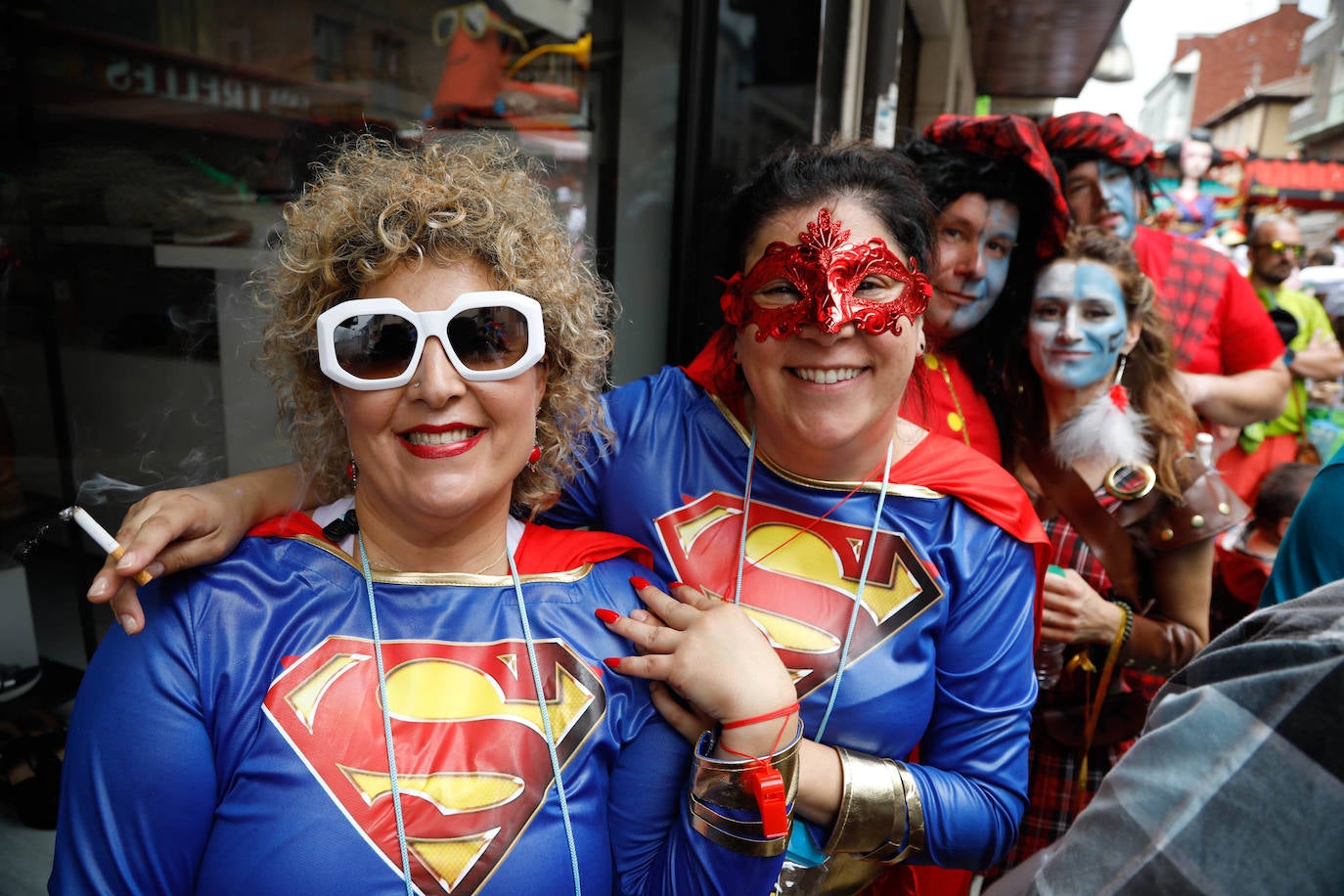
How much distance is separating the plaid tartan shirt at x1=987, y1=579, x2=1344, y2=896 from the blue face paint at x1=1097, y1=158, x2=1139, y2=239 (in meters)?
2.71

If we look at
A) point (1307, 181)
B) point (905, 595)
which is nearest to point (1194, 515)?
point (905, 595)

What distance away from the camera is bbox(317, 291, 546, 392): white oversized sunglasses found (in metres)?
1.33

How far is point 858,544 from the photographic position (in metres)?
1.71

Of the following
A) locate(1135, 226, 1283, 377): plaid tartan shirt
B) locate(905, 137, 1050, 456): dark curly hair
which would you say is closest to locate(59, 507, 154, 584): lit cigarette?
locate(905, 137, 1050, 456): dark curly hair

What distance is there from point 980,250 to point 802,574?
4.04 feet

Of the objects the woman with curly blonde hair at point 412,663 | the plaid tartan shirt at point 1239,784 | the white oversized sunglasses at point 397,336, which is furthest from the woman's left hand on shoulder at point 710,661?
the plaid tartan shirt at point 1239,784

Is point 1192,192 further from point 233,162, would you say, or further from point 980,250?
point 233,162

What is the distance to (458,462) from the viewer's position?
140 cm

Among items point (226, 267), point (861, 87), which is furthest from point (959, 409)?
point (861, 87)

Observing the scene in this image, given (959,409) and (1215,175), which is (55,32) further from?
(1215,175)

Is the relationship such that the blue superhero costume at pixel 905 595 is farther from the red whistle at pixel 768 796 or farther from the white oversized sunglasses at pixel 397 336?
the white oversized sunglasses at pixel 397 336

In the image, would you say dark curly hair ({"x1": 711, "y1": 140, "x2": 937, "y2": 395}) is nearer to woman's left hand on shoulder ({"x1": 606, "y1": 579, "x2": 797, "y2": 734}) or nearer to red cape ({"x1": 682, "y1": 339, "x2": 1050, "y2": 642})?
red cape ({"x1": 682, "y1": 339, "x2": 1050, "y2": 642})

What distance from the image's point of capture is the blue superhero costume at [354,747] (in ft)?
3.96

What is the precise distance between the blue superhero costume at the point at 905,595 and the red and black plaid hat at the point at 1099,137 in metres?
1.77
